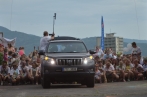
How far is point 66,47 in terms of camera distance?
19.7m

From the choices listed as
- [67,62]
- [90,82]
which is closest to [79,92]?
[67,62]

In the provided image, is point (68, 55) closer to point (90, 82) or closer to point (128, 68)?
point (90, 82)

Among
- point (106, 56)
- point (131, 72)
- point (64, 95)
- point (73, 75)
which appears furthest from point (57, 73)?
point (106, 56)

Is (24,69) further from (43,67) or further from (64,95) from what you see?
(64,95)

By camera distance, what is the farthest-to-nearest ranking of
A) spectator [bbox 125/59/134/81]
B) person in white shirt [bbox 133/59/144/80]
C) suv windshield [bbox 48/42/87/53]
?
person in white shirt [bbox 133/59/144/80], spectator [bbox 125/59/134/81], suv windshield [bbox 48/42/87/53]

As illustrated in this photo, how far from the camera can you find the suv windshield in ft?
64.0

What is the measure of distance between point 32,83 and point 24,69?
2.64 ft

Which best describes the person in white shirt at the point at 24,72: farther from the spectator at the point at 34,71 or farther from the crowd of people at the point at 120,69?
the crowd of people at the point at 120,69

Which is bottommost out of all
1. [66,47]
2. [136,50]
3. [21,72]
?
[21,72]

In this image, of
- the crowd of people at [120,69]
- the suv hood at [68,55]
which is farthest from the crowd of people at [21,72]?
the suv hood at [68,55]

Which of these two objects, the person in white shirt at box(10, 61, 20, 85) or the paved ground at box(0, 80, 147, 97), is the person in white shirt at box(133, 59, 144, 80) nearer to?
the person in white shirt at box(10, 61, 20, 85)

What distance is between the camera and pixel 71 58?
18.5 m

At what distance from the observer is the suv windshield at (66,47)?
19.5 meters

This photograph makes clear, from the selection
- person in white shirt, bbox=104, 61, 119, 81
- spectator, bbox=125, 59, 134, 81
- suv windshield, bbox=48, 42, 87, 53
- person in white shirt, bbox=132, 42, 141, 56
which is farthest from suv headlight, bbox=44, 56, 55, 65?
person in white shirt, bbox=132, 42, 141, 56
